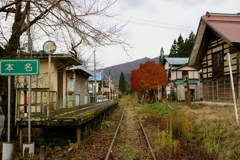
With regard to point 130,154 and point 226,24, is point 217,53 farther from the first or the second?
point 130,154

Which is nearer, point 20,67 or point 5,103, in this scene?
point 20,67

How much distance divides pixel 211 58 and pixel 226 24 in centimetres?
274

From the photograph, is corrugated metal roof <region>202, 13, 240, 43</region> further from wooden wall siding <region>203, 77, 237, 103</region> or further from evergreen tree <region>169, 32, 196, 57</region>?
evergreen tree <region>169, 32, 196, 57</region>

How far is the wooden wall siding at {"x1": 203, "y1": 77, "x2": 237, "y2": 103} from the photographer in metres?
14.4

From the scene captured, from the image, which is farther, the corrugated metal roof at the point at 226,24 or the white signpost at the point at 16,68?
the corrugated metal roof at the point at 226,24

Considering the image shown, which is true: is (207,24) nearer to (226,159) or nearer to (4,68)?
(226,159)

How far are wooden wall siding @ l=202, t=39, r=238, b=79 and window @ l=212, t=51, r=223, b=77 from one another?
0.21 m

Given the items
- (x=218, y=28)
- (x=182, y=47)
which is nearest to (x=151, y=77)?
(x=218, y=28)

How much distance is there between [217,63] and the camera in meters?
15.7

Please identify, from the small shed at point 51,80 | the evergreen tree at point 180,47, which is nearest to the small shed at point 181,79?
the evergreen tree at point 180,47

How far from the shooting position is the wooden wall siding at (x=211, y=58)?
13.6 m

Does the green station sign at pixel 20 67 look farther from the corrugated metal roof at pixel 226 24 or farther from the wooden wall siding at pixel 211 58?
the wooden wall siding at pixel 211 58

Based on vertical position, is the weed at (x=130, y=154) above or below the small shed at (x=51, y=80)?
below

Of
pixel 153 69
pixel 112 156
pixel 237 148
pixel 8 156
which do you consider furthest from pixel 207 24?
pixel 8 156
